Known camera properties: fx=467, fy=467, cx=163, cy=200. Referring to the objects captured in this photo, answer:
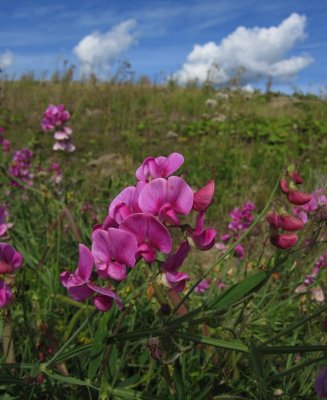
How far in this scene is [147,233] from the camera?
0.80m

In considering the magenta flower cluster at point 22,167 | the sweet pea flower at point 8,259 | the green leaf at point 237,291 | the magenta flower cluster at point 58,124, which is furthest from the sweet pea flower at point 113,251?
the magenta flower cluster at point 22,167

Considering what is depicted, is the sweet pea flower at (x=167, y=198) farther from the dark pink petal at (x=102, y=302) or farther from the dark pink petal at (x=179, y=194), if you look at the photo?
the dark pink petal at (x=102, y=302)

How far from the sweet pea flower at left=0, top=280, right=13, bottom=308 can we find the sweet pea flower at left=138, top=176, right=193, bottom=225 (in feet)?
1.55

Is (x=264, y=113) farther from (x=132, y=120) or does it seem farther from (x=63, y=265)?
(x=63, y=265)

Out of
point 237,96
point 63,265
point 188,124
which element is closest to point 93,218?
point 63,265

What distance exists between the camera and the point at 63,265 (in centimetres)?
238

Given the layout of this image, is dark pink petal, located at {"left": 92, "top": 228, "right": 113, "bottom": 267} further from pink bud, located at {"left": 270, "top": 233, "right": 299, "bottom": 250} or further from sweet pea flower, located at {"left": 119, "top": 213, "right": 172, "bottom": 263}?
pink bud, located at {"left": 270, "top": 233, "right": 299, "bottom": 250}

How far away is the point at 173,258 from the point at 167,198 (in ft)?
0.38

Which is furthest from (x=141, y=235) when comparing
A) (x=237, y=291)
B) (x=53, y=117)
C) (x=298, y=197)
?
(x=53, y=117)

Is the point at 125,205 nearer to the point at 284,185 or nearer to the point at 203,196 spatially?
the point at 203,196

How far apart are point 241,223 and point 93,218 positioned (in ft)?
2.75

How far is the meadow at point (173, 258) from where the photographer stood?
927mm

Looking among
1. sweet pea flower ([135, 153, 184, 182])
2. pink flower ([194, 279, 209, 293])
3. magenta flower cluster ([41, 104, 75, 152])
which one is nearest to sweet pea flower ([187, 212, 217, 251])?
sweet pea flower ([135, 153, 184, 182])

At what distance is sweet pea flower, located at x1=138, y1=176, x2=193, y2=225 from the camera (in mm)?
811
